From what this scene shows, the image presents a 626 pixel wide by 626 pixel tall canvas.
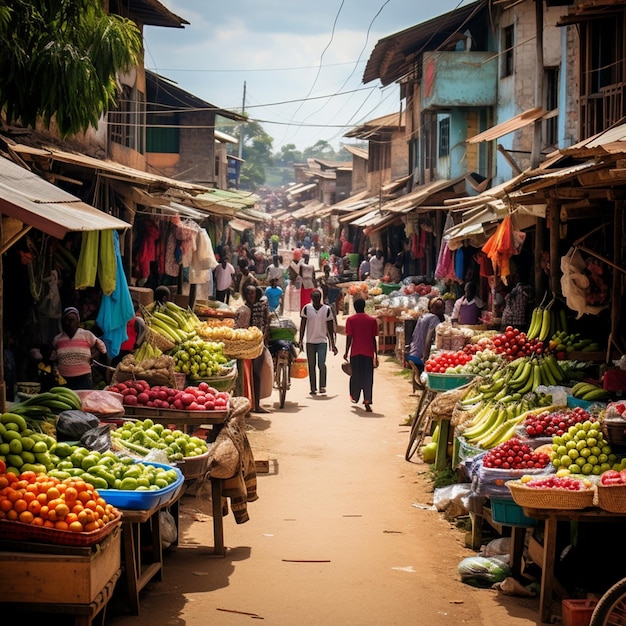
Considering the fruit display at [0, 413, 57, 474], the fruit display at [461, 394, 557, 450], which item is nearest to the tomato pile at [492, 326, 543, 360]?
the fruit display at [461, 394, 557, 450]

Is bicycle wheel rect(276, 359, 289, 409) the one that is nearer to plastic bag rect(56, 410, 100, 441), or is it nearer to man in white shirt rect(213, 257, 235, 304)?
man in white shirt rect(213, 257, 235, 304)

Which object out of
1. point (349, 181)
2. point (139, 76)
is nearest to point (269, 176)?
point (349, 181)

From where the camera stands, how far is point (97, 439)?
23.7 ft

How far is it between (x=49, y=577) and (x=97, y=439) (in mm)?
1625

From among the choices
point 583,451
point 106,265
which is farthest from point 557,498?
point 106,265

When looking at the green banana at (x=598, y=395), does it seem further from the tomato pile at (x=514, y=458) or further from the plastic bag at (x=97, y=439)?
the plastic bag at (x=97, y=439)

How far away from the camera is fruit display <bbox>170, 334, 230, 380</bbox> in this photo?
39.3 ft

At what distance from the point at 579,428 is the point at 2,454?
4.23 metres

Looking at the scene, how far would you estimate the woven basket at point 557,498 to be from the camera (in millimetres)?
6832

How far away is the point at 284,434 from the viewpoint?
14.2 meters

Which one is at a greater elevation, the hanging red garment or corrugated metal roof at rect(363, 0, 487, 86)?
corrugated metal roof at rect(363, 0, 487, 86)

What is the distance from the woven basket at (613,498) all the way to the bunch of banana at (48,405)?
3950 mm

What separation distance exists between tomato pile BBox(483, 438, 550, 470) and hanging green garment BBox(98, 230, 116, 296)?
204 inches

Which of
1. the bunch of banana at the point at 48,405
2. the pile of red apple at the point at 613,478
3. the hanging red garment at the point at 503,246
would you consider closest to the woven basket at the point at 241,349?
the hanging red garment at the point at 503,246
